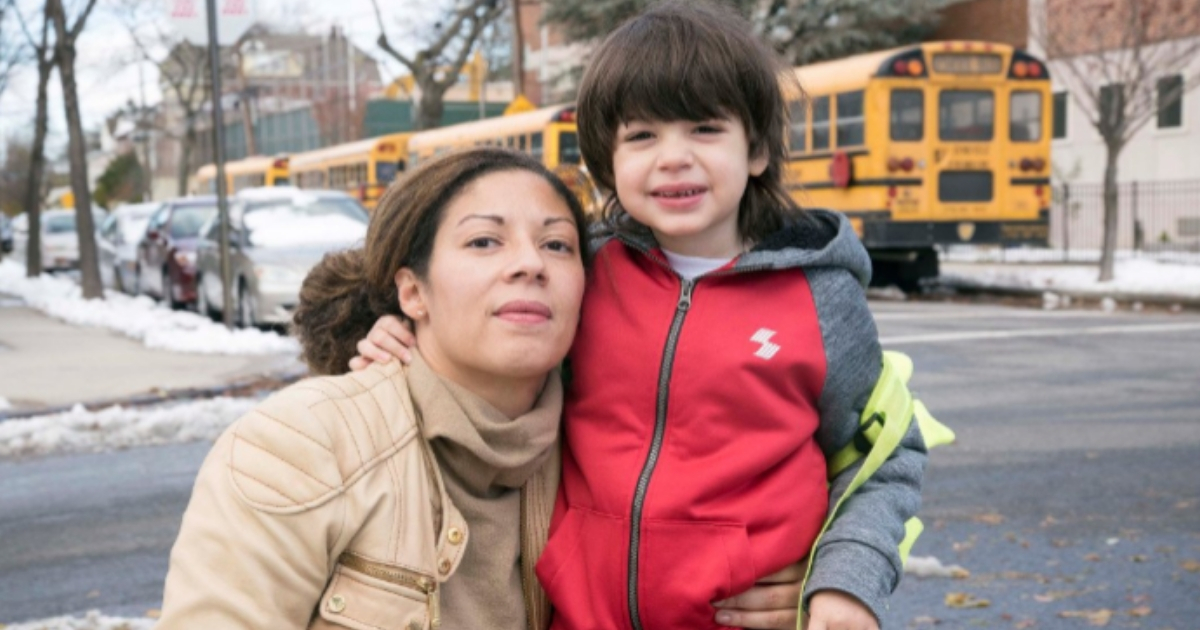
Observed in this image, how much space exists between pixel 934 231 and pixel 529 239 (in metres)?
18.8

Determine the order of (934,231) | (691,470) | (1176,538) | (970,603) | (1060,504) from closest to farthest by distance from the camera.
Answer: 1. (691,470)
2. (970,603)
3. (1176,538)
4. (1060,504)
5. (934,231)

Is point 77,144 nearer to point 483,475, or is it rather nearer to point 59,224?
point 59,224

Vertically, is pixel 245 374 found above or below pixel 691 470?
below

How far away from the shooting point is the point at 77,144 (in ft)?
69.3

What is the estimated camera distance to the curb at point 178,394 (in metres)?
10.3

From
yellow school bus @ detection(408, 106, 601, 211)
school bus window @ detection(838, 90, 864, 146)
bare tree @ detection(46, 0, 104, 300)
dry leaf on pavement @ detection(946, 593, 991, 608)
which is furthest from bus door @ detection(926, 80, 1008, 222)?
dry leaf on pavement @ detection(946, 593, 991, 608)

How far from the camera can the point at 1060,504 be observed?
7.02m

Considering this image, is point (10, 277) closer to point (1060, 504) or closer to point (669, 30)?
point (1060, 504)

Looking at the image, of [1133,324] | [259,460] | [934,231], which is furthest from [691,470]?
[934,231]

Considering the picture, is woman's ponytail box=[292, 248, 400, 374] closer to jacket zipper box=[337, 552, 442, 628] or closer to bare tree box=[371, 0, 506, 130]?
jacket zipper box=[337, 552, 442, 628]

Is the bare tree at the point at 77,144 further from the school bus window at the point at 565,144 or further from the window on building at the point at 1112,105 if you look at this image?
the window on building at the point at 1112,105

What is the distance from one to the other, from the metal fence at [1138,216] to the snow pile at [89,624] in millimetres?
25981

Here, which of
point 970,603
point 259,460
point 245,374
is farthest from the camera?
point 245,374

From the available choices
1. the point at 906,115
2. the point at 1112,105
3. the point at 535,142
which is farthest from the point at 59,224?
the point at 1112,105
